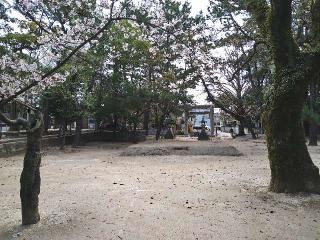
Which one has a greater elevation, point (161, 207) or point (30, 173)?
point (30, 173)

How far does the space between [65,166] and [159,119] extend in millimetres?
17513

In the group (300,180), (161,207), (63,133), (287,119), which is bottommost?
(161,207)

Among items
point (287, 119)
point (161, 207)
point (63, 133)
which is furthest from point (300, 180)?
point (63, 133)

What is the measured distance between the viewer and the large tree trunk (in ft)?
22.6

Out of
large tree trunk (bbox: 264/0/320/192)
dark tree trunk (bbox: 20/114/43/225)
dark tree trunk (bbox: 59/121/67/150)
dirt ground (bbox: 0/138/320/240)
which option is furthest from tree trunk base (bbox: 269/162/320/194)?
dark tree trunk (bbox: 59/121/67/150)

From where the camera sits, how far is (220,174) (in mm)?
9680

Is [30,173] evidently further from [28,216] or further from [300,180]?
[300,180]

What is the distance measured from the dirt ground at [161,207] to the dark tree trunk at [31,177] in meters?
0.21

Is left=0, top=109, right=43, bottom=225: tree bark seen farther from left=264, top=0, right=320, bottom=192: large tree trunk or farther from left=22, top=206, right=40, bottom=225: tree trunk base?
left=264, top=0, right=320, bottom=192: large tree trunk

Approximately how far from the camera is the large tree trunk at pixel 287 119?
688 centimetres

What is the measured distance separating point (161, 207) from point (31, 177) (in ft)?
7.09

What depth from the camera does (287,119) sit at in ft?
22.8

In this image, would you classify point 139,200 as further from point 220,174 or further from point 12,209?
point 220,174

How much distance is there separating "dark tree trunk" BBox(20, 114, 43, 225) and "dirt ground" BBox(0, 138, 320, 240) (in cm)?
21
